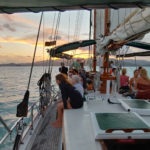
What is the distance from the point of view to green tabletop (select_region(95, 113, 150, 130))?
183 centimetres

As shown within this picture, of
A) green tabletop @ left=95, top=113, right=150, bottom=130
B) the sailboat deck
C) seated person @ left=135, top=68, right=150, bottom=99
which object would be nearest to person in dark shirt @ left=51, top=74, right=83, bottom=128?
the sailboat deck

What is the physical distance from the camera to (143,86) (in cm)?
382

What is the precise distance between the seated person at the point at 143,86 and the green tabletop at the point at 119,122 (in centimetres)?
183

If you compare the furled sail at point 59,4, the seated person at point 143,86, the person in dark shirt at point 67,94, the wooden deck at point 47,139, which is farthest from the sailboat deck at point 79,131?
the furled sail at point 59,4

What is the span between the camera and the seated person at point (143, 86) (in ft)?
12.4

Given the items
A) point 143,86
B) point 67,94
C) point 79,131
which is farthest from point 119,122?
point 143,86

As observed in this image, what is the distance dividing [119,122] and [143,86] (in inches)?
86.3

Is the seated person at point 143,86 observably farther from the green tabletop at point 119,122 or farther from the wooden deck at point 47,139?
the wooden deck at point 47,139

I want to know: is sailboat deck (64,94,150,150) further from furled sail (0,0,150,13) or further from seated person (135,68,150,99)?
furled sail (0,0,150,13)

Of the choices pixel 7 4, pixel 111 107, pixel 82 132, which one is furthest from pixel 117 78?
pixel 7 4

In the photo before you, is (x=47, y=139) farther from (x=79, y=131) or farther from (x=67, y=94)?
(x=79, y=131)

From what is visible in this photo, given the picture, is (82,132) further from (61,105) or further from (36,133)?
(36,133)

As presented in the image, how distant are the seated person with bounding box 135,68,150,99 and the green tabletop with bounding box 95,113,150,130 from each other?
1.83 meters

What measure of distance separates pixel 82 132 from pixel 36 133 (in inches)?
61.4
